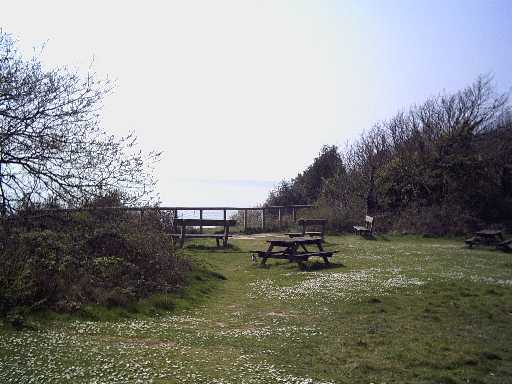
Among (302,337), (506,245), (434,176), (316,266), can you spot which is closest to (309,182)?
(434,176)

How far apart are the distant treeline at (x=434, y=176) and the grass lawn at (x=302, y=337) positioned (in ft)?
51.3

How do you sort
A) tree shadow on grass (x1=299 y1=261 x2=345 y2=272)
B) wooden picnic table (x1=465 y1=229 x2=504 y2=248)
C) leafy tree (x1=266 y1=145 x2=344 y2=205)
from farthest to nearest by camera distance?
leafy tree (x1=266 y1=145 x2=344 y2=205), wooden picnic table (x1=465 y1=229 x2=504 y2=248), tree shadow on grass (x1=299 y1=261 x2=345 y2=272)

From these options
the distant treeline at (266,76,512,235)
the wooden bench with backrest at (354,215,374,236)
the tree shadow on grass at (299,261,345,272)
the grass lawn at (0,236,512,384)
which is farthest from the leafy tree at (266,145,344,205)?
the grass lawn at (0,236,512,384)

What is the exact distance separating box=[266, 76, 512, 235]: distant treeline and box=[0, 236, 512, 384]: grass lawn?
15.6 metres

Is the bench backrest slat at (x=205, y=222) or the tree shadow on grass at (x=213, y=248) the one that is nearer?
the tree shadow on grass at (x=213, y=248)

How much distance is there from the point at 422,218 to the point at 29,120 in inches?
917

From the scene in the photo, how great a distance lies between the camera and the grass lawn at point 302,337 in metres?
6.70

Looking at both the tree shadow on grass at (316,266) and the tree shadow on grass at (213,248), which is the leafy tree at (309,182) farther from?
the tree shadow on grass at (316,266)

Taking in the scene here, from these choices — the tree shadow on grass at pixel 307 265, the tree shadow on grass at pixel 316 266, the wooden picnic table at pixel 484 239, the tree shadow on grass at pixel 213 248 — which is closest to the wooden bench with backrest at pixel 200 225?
the tree shadow on grass at pixel 213 248

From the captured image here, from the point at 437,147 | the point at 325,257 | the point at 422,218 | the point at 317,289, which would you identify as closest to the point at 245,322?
the point at 317,289

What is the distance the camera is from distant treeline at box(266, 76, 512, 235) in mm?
31141

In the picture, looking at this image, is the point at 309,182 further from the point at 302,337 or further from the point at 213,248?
the point at 302,337

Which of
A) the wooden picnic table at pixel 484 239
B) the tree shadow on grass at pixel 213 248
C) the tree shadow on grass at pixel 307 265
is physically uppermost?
the wooden picnic table at pixel 484 239

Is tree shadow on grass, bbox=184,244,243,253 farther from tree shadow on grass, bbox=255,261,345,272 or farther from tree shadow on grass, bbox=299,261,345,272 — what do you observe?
tree shadow on grass, bbox=299,261,345,272
